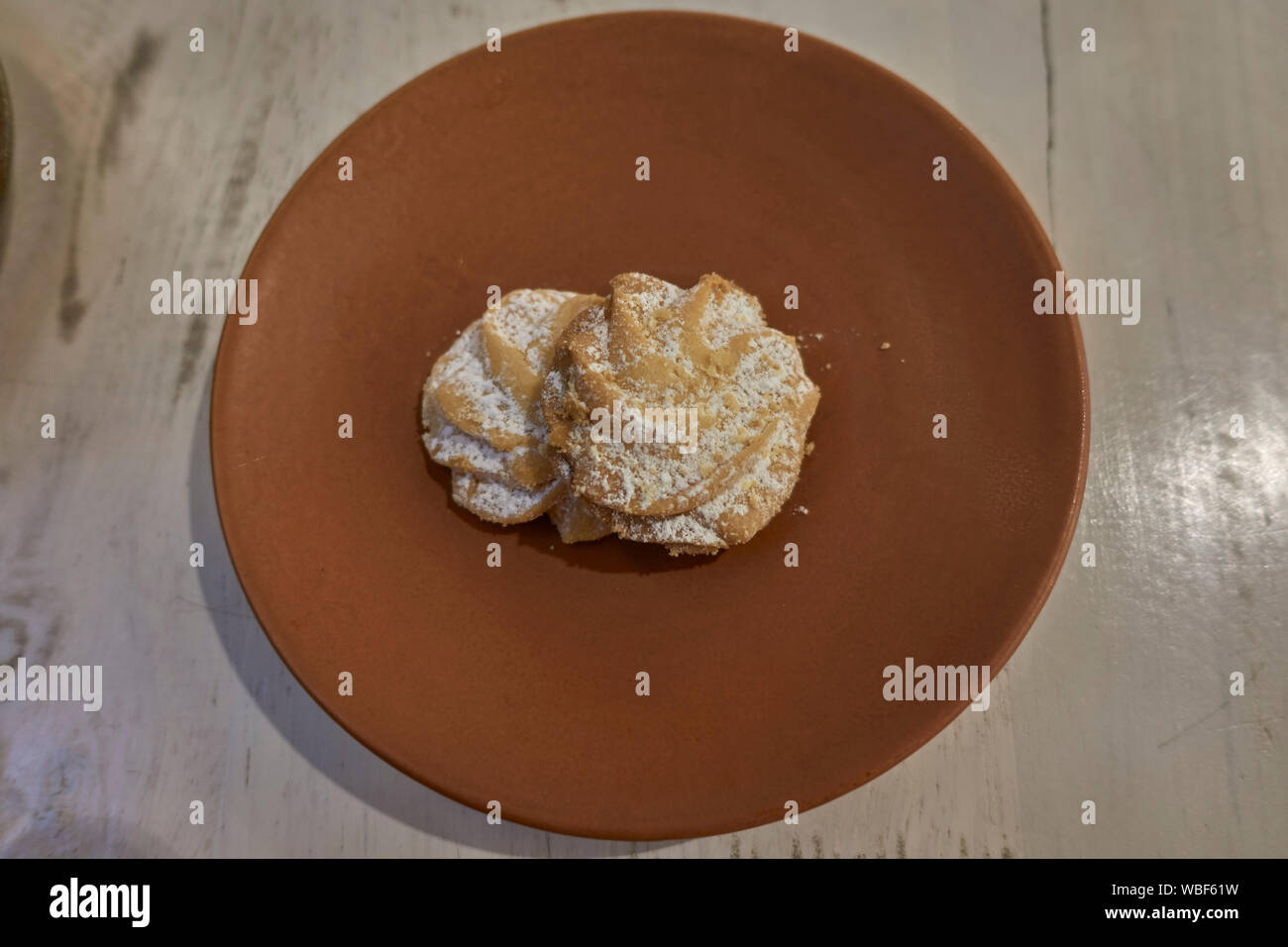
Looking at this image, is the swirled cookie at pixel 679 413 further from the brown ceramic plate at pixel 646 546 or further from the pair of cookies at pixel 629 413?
the brown ceramic plate at pixel 646 546

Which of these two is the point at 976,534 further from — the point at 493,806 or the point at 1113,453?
the point at 493,806

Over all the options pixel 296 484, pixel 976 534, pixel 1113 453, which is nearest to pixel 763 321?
pixel 976 534

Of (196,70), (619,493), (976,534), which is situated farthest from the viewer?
(196,70)

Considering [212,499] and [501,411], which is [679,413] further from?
[212,499]

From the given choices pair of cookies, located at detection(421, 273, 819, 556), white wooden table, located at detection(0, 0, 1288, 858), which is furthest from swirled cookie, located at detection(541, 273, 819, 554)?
white wooden table, located at detection(0, 0, 1288, 858)

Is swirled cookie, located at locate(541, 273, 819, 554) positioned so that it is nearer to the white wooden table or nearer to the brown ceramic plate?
the brown ceramic plate

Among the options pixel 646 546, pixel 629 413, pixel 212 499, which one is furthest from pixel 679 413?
pixel 212 499

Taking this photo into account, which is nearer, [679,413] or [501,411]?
[679,413]

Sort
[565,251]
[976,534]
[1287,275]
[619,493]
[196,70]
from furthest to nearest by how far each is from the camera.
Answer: [196,70], [1287,275], [565,251], [976,534], [619,493]
